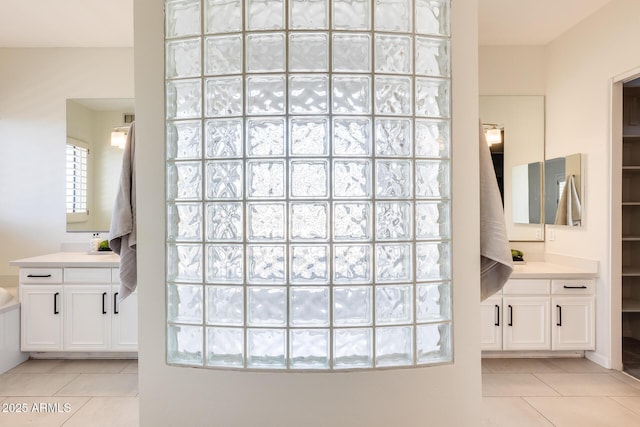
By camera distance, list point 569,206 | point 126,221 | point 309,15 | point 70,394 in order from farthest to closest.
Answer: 1. point 569,206
2. point 70,394
3. point 126,221
4. point 309,15

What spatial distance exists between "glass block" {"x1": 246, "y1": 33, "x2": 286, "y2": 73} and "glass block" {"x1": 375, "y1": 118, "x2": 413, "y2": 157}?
47cm

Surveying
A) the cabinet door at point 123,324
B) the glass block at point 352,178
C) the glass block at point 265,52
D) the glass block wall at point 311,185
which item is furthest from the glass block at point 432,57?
the cabinet door at point 123,324

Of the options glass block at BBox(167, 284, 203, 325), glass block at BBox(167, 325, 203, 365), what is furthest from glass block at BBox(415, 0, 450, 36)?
glass block at BBox(167, 325, 203, 365)

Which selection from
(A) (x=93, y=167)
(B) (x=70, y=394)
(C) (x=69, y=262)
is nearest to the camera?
(B) (x=70, y=394)

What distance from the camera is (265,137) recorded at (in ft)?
5.75

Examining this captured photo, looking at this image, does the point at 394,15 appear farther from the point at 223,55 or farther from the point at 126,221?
the point at 126,221

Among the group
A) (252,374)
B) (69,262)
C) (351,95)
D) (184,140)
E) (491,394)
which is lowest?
(491,394)

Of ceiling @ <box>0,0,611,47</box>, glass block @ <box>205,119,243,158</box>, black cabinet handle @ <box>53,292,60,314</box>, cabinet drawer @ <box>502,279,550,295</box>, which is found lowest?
black cabinet handle @ <box>53,292,60,314</box>

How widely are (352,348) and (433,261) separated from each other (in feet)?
1.64

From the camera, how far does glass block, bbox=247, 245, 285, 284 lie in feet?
5.71

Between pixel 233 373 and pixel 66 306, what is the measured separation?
7.77 ft

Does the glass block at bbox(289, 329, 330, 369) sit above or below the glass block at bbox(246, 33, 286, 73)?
below

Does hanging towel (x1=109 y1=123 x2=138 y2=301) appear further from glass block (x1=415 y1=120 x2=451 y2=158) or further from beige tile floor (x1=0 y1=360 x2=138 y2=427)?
glass block (x1=415 y1=120 x2=451 y2=158)

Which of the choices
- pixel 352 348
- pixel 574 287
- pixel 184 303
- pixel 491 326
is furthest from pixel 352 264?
pixel 574 287
